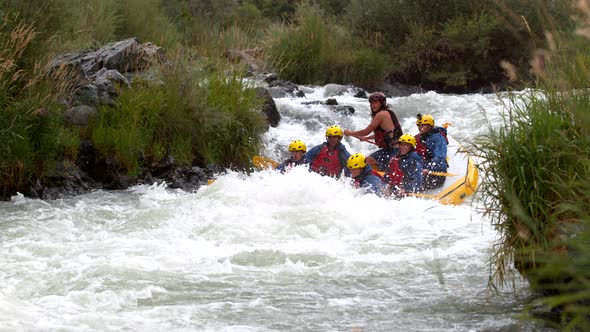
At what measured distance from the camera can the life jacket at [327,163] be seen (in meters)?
9.48

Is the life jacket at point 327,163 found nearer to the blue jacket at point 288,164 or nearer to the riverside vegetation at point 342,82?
the blue jacket at point 288,164

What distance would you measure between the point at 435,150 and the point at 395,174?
90cm

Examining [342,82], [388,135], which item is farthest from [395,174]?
[342,82]

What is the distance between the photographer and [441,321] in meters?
4.69

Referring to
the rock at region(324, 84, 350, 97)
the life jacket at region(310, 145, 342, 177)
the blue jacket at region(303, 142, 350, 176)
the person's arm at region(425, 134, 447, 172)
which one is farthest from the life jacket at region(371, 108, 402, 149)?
the rock at region(324, 84, 350, 97)

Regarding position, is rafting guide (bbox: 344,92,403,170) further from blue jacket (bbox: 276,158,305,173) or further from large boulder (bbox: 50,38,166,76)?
large boulder (bbox: 50,38,166,76)

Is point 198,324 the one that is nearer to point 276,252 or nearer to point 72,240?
point 276,252

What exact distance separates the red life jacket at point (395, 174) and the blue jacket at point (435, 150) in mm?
566

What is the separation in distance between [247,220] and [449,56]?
13.7m

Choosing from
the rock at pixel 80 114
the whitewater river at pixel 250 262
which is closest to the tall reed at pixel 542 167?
the whitewater river at pixel 250 262

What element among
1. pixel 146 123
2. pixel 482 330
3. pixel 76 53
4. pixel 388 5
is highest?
pixel 388 5

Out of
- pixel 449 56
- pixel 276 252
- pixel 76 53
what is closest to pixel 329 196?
pixel 276 252

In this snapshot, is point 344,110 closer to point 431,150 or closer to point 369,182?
point 431,150

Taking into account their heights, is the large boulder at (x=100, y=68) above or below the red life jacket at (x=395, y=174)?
above
